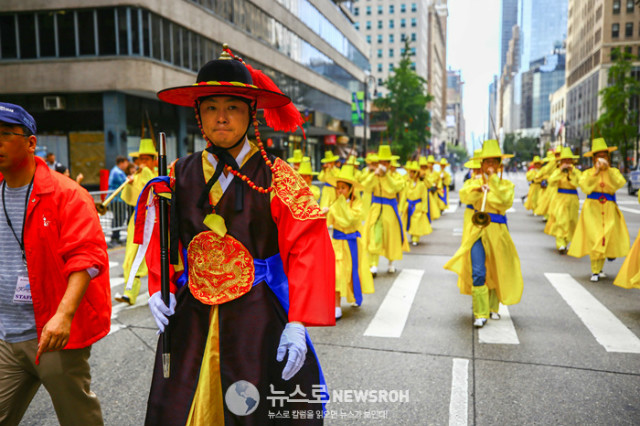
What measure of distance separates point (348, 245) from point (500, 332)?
212 cm

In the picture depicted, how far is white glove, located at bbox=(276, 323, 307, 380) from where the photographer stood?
85.7 inches

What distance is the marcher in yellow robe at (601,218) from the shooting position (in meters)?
8.48

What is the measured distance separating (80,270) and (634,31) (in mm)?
97413

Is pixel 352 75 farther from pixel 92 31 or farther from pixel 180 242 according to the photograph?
pixel 180 242

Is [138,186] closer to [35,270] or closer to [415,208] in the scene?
[35,270]

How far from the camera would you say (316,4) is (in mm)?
42219

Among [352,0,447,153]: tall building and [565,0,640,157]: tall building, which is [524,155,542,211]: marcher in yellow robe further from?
[352,0,447,153]: tall building

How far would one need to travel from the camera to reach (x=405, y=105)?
150ft

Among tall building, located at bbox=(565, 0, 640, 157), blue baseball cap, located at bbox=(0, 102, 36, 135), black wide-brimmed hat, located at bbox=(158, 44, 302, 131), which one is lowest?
blue baseball cap, located at bbox=(0, 102, 36, 135)

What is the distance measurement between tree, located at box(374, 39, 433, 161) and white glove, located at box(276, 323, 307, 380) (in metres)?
43.0

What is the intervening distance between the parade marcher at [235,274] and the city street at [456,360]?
5.60 ft

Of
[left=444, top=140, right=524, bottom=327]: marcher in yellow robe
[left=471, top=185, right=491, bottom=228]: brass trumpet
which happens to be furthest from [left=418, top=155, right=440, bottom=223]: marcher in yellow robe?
[left=471, top=185, right=491, bottom=228]: brass trumpet

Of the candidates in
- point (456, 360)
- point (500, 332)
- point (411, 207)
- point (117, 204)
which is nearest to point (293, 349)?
point (456, 360)

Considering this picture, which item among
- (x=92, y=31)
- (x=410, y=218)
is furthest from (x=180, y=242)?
(x=92, y=31)
